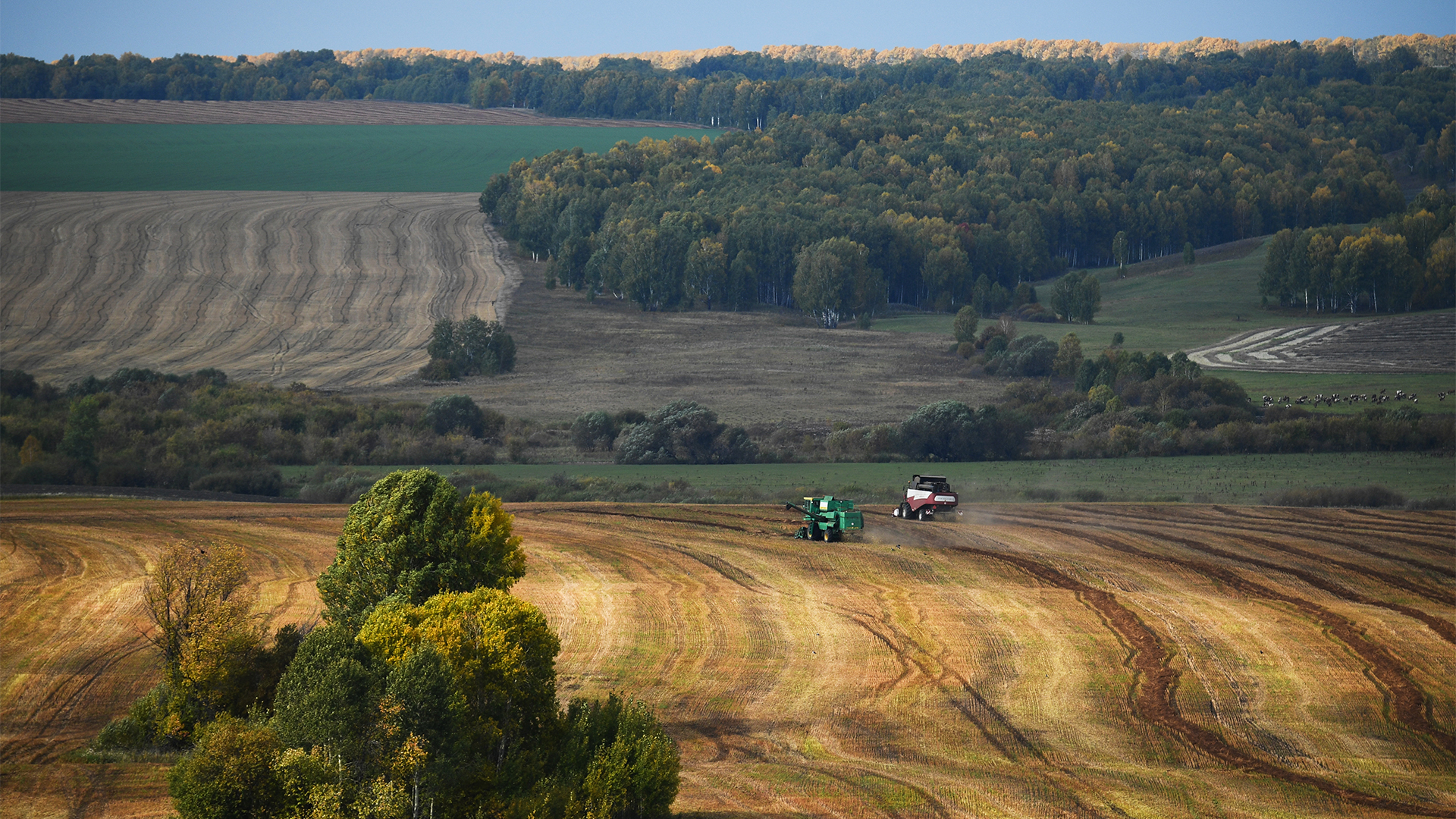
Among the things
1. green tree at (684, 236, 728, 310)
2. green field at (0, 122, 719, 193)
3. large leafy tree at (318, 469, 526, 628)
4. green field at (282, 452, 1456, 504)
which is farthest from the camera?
green field at (0, 122, 719, 193)

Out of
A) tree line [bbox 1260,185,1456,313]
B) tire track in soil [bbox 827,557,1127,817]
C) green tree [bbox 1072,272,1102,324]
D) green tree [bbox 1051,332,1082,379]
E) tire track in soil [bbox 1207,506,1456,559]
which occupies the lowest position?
tire track in soil [bbox 827,557,1127,817]

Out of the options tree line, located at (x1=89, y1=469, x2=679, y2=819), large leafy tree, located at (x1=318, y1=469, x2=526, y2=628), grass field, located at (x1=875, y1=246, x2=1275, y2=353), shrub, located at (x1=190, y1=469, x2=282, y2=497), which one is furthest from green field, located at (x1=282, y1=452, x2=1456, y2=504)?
grass field, located at (x1=875, y1=246, x2=1275, y2=353)

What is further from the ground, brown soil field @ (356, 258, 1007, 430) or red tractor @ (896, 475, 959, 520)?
brown soil field @ (356, 258, 1007, 430)

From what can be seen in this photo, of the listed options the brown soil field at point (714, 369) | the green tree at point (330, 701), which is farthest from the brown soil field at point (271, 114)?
the green tree at point (330, 701)

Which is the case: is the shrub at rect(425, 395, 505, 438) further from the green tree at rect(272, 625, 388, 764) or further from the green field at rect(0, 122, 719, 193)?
the green field at rect(0, 122, 719, 193)

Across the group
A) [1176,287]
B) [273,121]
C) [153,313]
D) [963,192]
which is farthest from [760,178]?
[273,121]

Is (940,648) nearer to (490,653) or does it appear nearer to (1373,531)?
(490,653)

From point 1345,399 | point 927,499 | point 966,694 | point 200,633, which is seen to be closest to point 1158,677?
point 966,694
